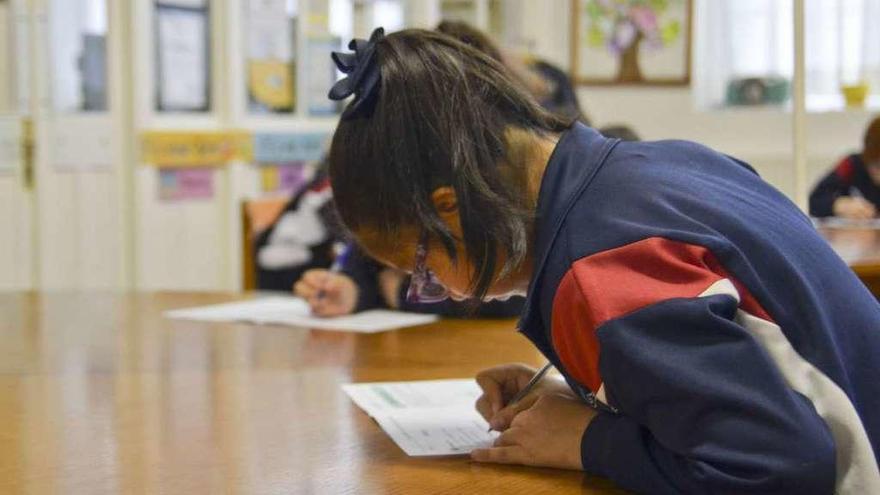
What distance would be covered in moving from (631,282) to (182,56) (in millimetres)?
3172

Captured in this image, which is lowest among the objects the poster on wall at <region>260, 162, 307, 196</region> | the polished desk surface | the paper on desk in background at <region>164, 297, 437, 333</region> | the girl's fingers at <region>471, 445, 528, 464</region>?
the paper on desk in background at <region>164, 297, 437, 333</region>

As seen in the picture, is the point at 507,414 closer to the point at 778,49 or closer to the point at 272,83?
Answer: the point at 272,83

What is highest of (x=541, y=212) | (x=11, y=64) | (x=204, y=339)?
(x=11, y=64)

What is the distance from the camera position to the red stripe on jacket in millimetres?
874

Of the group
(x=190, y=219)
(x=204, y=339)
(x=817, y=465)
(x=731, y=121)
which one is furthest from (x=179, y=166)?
(x=817, y=465)

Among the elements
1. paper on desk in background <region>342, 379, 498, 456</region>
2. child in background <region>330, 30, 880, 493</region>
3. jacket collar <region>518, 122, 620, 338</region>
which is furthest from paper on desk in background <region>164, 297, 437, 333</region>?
jacket collar <region>518, 122, 620, 338</region>

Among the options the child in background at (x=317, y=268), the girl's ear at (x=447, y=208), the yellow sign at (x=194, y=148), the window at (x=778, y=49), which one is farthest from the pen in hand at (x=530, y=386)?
the window at (x=778, y=49)

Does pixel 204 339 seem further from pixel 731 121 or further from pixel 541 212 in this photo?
pixel 731 121

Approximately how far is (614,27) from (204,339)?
3.69m

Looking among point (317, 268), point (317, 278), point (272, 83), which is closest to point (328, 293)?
point (317, 278)

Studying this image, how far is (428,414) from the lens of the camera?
1.27 m

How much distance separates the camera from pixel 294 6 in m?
4.20

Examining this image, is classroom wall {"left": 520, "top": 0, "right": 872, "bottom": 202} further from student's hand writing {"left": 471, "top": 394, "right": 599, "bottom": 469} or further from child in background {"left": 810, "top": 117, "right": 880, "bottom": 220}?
student's hand writing {"left": 471, "top": 394, "right": 599, "bottom": 469}

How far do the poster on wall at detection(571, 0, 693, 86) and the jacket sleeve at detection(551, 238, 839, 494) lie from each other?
4405mm
